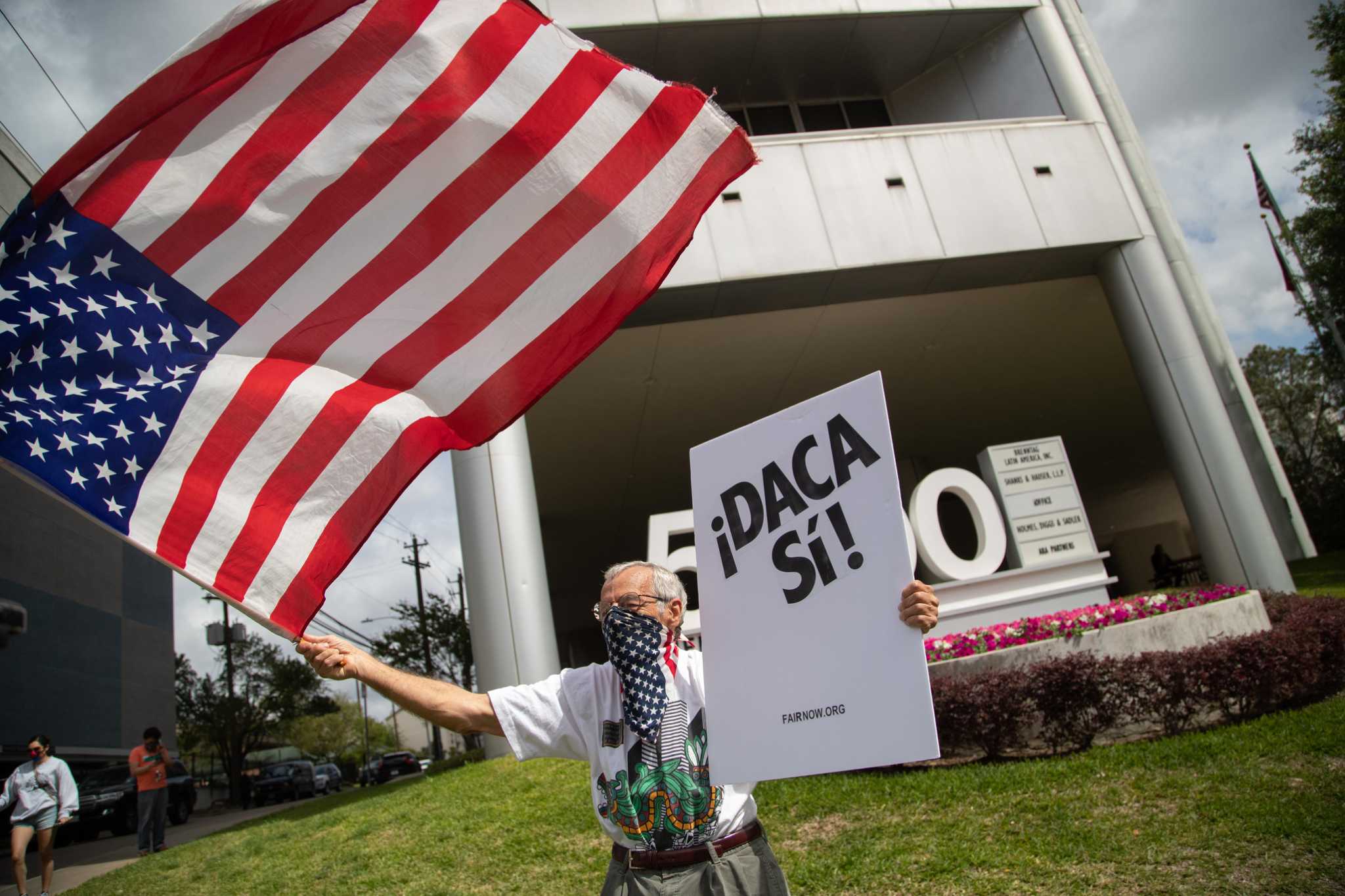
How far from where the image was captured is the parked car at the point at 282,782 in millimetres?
32750

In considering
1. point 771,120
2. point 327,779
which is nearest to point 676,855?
point 771,120

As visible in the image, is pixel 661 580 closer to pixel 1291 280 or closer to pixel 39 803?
pixel 39 803

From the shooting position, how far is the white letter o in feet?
38.4

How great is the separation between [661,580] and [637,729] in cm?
49

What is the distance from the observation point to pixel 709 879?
8.45 ft

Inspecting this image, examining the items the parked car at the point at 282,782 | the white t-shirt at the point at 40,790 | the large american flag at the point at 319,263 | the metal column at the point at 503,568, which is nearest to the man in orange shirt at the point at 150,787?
the white t-shirt at the point at 40,790

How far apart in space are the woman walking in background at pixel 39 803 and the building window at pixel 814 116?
15502 mm

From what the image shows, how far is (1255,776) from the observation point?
610 centimetres

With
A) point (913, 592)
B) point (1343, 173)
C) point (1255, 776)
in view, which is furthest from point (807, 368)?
point (913, 592)

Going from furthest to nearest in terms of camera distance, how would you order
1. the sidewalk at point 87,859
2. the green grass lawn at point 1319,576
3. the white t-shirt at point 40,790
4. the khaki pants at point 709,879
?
the green grass lawn at point 1319,576 < the sidewalk at point 87,859 < the white t-shirt at point 40,790 < the khaki pants at point 709,879

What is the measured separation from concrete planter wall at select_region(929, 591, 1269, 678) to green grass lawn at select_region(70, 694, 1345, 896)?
Result: 1614 mm

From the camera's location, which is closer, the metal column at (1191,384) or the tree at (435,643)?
the metal column at (1191,384)

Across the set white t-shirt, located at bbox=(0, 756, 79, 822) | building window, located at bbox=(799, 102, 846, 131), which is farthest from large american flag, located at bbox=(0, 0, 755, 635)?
building window, located at bbox=(799, 102, 846, 131)

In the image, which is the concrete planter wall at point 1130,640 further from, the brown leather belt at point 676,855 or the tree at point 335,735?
the tree at point 335,735
